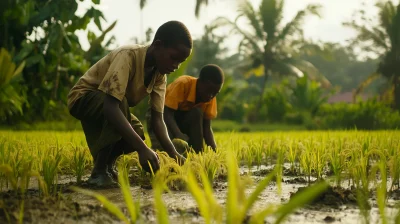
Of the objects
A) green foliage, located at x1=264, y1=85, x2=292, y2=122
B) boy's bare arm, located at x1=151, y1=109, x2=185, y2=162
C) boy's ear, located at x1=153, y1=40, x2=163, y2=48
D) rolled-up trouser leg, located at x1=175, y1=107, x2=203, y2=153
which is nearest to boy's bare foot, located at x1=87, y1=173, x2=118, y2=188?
boy's bare arm, located at x1=151, y1=109, x2=185, y2=162

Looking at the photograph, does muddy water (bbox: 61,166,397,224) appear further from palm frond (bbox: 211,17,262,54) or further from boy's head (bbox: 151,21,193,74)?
palm frond (bbox: 211,17,262,54)

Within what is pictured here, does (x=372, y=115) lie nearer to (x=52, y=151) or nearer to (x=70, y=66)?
(x=70, y=66)

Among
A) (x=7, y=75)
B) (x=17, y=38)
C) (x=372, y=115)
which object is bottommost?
(x=372, y=115)

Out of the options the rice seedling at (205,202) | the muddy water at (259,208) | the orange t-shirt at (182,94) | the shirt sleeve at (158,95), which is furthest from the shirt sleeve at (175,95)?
the rice seedling at (205,202)

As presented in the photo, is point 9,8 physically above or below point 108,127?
above

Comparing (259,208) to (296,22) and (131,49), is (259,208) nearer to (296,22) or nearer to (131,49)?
(131,49)

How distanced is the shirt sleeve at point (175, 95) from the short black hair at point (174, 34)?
4.80ft

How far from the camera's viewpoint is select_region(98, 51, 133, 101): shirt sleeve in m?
2.15

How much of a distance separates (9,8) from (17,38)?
38.7 inches

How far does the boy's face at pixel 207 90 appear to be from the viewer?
11.4ft

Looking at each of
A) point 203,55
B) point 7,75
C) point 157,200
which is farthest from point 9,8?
point 203,55

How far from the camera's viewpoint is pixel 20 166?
2.25 meters

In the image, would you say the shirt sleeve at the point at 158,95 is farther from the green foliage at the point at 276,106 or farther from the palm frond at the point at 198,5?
the green foliage at the point at 276,106

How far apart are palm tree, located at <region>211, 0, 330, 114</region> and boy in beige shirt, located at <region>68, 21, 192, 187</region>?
50.9ft
